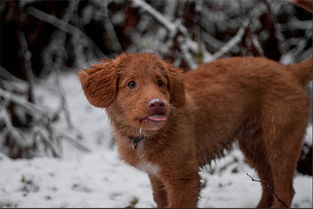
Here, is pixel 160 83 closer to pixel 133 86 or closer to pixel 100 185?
pixel 133 86

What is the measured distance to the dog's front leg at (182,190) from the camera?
3963mm

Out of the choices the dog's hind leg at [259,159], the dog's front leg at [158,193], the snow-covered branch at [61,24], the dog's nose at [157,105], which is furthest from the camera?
the snow-covered branch at [61,24]

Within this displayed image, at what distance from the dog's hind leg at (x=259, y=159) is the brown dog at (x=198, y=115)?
0.04ft

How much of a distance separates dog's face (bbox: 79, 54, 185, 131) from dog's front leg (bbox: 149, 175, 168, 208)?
→ 87 centimetres

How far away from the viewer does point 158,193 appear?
14.6 feet

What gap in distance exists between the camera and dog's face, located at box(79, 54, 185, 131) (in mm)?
3525

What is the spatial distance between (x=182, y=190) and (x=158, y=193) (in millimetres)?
529

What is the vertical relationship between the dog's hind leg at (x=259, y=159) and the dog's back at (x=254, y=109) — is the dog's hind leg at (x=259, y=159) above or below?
below

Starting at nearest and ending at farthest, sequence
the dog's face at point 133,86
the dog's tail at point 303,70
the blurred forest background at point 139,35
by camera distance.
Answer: the dog's face at point 133,86 < the dog's tail at point 303,70 < the blurred forest background at point 139,35

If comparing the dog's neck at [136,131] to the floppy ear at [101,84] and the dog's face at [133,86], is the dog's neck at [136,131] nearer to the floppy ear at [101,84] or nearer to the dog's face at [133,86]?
the dog's face at [133,86]

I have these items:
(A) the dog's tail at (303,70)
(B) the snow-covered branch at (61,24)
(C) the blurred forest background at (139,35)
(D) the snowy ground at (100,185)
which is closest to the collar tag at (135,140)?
(D) the snowy ground at (100,185)

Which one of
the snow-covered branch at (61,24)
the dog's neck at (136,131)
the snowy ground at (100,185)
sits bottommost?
the snowy ground at (100,185)

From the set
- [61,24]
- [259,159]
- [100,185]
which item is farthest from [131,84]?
[61,24]

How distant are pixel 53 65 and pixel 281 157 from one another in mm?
7690
